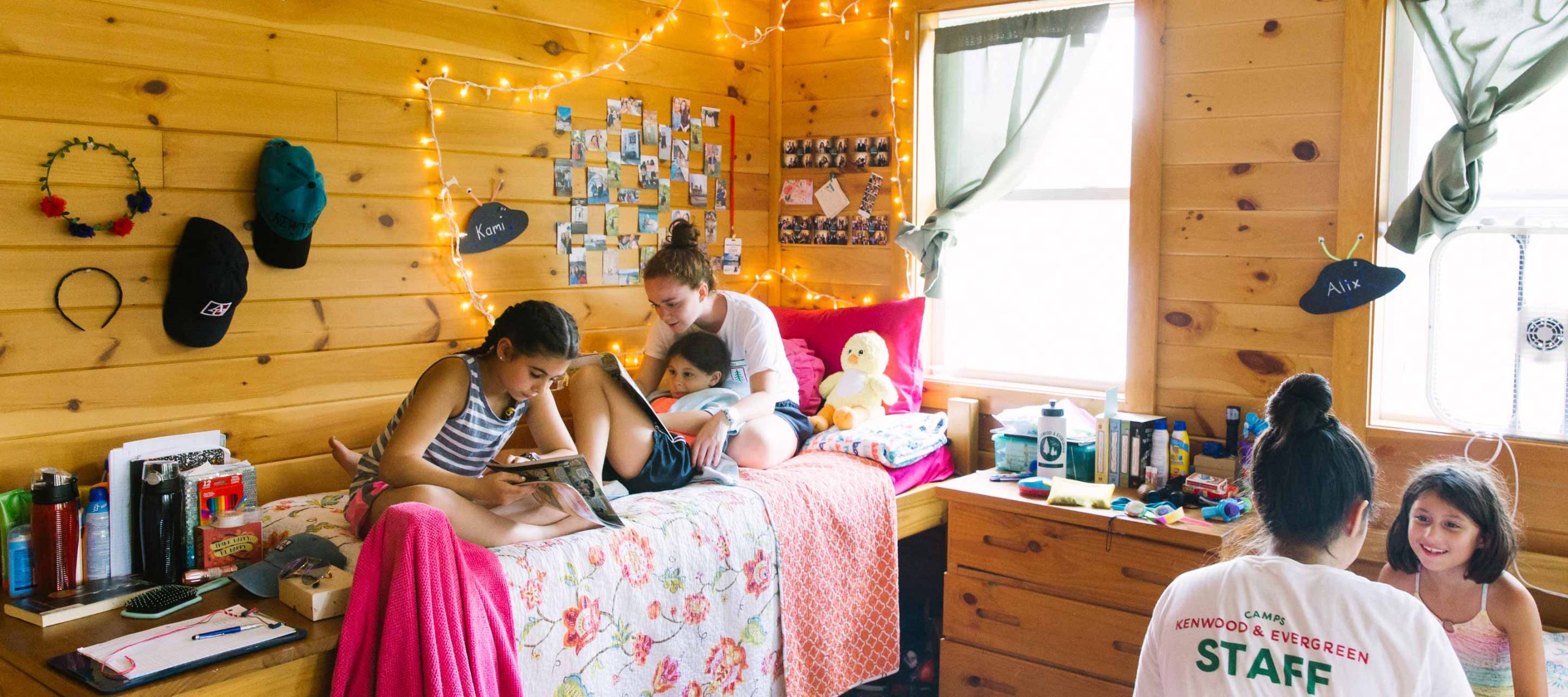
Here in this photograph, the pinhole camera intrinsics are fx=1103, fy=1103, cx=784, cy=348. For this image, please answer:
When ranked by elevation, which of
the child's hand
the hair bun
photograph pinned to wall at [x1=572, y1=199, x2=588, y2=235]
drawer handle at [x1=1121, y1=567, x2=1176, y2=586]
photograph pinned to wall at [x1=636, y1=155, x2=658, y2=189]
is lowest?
drawer handle at [x1=1121, y1=567, x2=1176, y2=586]

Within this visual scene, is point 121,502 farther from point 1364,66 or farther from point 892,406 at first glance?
point 1364,66

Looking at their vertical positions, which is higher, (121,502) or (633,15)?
(633,15)

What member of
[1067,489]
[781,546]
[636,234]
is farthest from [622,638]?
[636,234]

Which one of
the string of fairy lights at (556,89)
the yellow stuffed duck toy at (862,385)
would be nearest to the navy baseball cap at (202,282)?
the string of fairy lights at (556,89)

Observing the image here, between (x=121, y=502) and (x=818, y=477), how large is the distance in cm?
152

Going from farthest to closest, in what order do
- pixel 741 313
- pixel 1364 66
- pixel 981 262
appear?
pixel 981 262
pixel 741 313
pixel 1364 66

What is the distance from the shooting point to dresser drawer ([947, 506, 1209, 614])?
2617 mm

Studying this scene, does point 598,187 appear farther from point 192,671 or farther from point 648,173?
point 192,671

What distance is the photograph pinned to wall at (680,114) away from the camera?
3473mm

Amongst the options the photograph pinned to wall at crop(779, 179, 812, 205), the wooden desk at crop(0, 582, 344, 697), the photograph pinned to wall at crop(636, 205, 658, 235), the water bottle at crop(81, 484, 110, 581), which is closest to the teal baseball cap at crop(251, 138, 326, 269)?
the water bottle at crop(81, 484, 110, 581)

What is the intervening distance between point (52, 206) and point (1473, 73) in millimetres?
3014

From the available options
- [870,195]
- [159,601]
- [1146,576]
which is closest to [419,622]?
[159,601]

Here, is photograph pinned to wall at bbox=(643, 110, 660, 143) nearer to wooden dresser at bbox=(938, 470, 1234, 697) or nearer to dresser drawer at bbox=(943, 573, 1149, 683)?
wooden dresser at bbox=(938, 470, 1234, 697)

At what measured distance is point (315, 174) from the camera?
248 cm
